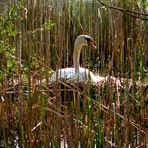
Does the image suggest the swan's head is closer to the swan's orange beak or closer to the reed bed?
the swan's orange beak

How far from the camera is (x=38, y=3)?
628cm

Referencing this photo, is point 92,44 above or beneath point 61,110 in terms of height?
above

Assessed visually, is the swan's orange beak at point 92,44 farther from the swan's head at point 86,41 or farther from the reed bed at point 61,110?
the reed bed at point 61,110

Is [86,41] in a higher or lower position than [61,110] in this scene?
higher

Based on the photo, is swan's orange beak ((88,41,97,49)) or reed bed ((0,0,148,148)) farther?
swan's orange beak ((88,41,97,49))

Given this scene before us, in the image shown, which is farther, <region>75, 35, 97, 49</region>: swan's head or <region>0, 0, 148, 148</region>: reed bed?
<region>75, 35, 97, 49</region>: swan's head

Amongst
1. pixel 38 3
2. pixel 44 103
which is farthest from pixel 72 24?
pixel 44 103

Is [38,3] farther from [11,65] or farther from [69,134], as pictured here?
[69,134]

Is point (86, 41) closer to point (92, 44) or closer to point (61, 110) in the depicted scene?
point (92, 44)

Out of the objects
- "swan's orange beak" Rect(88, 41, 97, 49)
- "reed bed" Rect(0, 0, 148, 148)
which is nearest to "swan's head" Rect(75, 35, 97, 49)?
"swan's orange beak" Rect(88, 41, 97, 49)

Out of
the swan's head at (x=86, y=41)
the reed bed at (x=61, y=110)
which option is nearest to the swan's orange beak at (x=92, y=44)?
the swan's head at (x=86, y=41)

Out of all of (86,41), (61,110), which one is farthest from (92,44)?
(61,110)

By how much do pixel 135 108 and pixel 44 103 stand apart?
2.19ft

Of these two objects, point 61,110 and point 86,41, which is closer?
point 61,110
